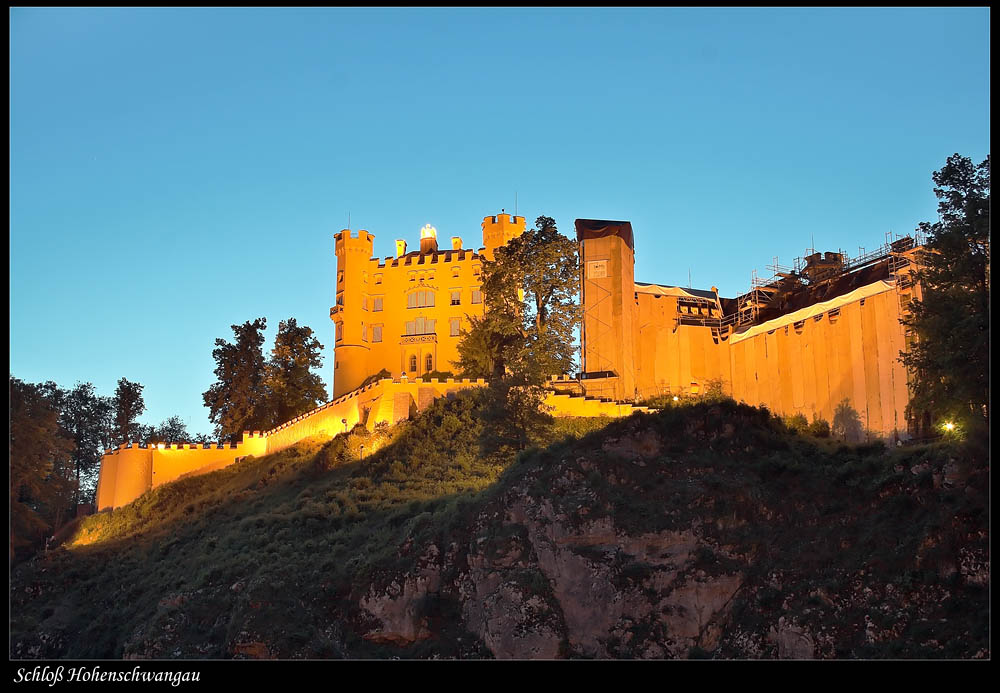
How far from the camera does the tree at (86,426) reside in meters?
72.9

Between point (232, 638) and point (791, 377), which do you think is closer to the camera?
point (232, 638)

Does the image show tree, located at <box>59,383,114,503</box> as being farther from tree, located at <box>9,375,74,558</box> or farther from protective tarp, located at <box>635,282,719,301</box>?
protective tarp, located at <box>635,282,719,301</box>

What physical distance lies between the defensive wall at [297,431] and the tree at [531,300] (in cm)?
191

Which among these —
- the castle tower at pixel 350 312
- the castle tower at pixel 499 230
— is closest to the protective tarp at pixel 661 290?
the castle tower at pixel 499 230

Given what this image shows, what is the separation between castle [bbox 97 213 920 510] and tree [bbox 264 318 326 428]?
298cm

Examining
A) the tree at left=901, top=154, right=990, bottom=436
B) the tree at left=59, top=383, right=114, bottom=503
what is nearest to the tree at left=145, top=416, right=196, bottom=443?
the tree at left=59, top=383, right=114, bottom=503

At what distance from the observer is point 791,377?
49.9 metres

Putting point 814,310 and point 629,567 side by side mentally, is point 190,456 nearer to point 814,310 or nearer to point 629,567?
point 814,310

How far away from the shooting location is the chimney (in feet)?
247

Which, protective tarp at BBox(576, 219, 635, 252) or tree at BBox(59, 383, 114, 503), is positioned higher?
protective tarp at BBox(576, 219, 635, 252)

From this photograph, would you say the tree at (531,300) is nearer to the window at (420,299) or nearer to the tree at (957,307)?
the window at (420,299)

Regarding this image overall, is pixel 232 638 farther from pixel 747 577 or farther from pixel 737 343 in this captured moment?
pixel 737 343

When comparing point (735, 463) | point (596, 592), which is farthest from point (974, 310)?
point (596, 592)

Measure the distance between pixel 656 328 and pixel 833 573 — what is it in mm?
31904
